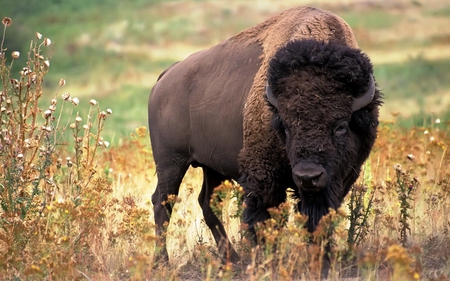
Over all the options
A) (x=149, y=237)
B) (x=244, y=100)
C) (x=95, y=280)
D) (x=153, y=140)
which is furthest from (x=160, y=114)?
(x=149, y=237)

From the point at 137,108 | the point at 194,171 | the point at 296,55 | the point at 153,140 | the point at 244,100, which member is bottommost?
the point at 137,108

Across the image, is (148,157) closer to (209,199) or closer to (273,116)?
(209,199)

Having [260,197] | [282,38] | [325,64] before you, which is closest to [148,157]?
[282,38]

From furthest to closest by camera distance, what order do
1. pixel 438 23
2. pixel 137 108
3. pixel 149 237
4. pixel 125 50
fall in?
pixel 125 50
pixel 438 23
pixel 137 108
pixel 149 237

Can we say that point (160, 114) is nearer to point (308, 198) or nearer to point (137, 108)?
point (308, 198)

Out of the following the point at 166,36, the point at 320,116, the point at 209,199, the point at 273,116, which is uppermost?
the point at 320,116

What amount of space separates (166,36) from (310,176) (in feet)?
109

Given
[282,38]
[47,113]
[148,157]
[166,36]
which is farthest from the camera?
[166,36]

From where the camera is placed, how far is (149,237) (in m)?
4.55

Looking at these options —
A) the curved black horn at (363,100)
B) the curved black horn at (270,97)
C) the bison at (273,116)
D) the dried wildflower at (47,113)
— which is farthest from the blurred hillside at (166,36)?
the curved black horn at (363,100)

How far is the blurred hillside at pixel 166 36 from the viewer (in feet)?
104

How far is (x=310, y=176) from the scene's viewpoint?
523 centimetres

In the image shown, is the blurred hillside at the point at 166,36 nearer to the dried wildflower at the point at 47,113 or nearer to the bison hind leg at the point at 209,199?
the bison hind leg at the point at 209,199

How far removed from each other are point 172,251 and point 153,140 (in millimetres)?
1316
